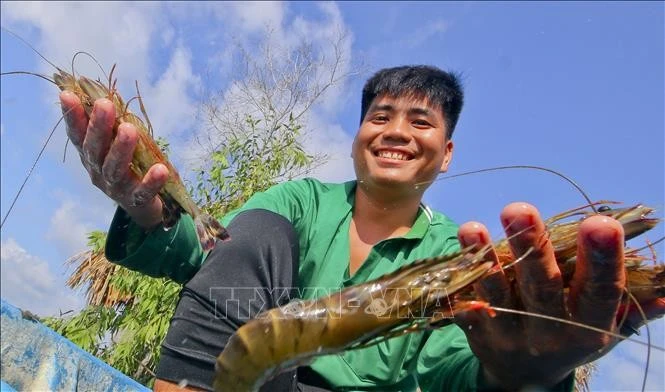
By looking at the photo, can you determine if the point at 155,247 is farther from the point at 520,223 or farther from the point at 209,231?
the point at 520,223

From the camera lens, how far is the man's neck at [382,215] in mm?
3184

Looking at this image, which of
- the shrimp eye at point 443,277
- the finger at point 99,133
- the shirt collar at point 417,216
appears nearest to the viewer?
the shrimp eye at point 443,277

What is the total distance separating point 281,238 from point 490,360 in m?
0.94

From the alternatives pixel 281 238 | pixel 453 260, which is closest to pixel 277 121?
pixel 281 238

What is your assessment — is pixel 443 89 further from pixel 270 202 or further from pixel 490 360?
pixel 490 360

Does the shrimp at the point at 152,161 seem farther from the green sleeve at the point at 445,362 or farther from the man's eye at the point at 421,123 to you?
the man's eye at the point at 421,123

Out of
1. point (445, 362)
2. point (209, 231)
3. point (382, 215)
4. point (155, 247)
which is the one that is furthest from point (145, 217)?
point (445, 362)

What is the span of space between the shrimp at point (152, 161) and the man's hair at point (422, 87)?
4.18 ft

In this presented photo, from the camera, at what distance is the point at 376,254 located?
2988mm

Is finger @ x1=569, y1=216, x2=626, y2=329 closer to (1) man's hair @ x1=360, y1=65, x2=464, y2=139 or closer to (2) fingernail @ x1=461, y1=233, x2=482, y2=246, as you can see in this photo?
(2) fingernail @ x1=461, y1=233, x2=482, y2=246

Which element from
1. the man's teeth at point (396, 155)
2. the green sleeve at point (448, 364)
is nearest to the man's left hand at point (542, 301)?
the green sleeve at point (448, 364)

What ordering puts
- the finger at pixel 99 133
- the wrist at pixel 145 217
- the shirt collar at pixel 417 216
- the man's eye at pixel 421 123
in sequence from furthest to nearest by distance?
the man's eye at pixel 421 123 → the shirt collar at pixel 417 216 → the wrist at pixel 145 217 → the finger at pixel 99 133

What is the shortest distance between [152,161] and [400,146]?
124 centimetres

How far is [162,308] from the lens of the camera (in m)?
7.43
